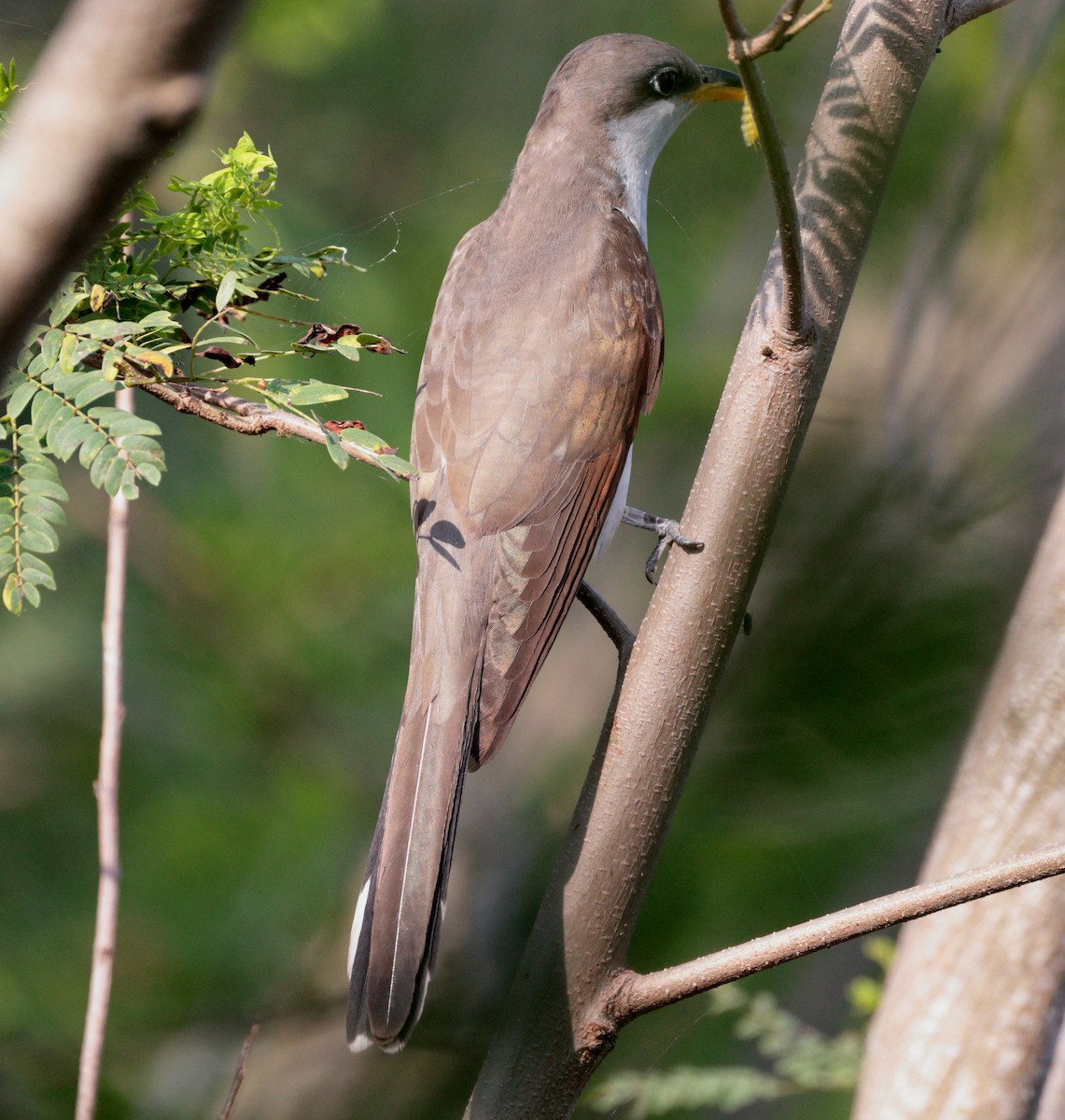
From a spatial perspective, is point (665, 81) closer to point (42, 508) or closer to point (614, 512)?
point (614, 512)

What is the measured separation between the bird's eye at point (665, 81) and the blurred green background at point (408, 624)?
3.50ft

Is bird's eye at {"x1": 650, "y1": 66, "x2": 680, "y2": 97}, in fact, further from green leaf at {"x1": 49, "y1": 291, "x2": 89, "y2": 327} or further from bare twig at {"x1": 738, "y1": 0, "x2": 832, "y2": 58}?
green leaf at {"x1": 49, "y1": 291, "x2": 89, "y2": 327}

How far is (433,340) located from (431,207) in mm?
1984

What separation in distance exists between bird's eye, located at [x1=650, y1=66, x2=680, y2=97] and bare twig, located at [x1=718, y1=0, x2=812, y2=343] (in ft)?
5.54

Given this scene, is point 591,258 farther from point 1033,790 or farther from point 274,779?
point 274,779

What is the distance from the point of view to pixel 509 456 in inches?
93.4

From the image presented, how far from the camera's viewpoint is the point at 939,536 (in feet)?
14.9

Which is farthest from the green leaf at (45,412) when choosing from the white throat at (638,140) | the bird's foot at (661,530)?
the white throat at (638,140)

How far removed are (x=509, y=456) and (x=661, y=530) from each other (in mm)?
369

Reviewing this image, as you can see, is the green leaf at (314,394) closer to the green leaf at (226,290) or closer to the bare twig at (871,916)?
the green leaf at (226,290)

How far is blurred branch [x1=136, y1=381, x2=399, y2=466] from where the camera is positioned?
1456mm

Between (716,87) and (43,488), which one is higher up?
(716,87)

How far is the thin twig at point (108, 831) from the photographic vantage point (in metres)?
1.45

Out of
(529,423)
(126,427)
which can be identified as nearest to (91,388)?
(126,427)
